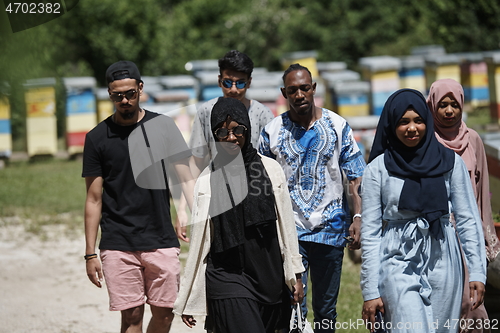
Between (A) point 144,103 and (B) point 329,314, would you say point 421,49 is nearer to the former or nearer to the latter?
(A) point 144,103

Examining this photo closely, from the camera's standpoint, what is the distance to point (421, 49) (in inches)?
846

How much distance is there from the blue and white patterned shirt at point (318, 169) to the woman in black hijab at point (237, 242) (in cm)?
63

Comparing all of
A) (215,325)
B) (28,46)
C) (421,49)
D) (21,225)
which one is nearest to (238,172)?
(215,325)

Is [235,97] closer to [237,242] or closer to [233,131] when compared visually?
[233,131]

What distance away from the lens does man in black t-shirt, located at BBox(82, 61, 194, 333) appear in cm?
444

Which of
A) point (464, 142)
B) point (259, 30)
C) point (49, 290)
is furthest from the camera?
point (259, 30)

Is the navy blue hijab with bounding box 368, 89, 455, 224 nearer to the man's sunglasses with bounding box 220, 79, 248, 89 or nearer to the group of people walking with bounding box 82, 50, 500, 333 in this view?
the group of people walking with bounding box 82, 50, 500, 333

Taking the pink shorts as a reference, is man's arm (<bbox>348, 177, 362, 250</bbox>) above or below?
above

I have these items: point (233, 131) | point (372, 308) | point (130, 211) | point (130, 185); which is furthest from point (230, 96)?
point (372, 308)

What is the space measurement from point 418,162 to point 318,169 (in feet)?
3.10

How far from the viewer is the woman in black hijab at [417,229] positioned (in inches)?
141

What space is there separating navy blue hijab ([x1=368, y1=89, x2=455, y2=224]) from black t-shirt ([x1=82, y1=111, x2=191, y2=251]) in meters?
1.54

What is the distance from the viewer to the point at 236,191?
3760mm

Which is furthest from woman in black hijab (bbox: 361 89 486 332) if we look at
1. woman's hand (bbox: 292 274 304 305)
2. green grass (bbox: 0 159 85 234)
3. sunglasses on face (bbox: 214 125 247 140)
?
green grass (bbox: 0 159 85 234)
